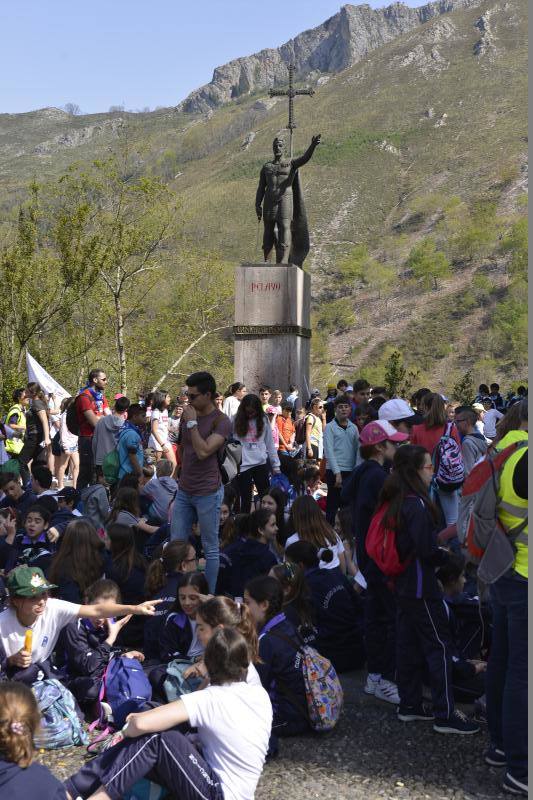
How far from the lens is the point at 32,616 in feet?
17.2

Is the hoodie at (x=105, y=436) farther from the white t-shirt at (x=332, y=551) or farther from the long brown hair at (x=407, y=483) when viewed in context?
the long brown hair at (x=407, y=483)

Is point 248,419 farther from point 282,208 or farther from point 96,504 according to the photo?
point 282,208

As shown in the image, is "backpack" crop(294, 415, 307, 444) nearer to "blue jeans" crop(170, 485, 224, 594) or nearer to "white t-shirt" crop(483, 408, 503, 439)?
"white t-shirt" crop(483, 408, 503, 439)

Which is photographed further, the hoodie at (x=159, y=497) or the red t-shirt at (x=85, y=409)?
the red t-shirt at (x=85, y=409)

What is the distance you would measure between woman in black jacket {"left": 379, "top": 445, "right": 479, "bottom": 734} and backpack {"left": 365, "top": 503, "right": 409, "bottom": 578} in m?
0.02

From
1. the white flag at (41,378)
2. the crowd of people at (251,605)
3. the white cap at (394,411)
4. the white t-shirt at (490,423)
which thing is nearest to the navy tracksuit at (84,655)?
the crowd of people at (251,605)

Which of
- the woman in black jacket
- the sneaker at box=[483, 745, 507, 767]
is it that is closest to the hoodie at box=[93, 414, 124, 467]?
→ the woman in black jacket

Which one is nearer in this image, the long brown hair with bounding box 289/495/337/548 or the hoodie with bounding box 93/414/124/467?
the long brown hair with bounding box 289/495/337/548

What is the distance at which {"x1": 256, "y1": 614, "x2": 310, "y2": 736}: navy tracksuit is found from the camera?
512cm

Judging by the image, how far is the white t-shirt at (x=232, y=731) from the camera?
13.2 ft

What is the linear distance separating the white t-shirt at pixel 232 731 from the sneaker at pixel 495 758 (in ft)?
4.07

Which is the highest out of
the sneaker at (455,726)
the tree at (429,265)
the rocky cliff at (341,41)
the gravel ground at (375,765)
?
the rocky cliff at (341,41)

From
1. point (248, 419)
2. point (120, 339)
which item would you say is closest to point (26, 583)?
point (248, 419)

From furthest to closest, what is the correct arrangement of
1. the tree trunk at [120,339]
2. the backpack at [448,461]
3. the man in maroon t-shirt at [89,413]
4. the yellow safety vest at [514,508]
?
the tree trunk at [120,339], the man in maroon t-shirt at [89,413], the backpack at [448,461], the yellow safety vest at [514,508]
